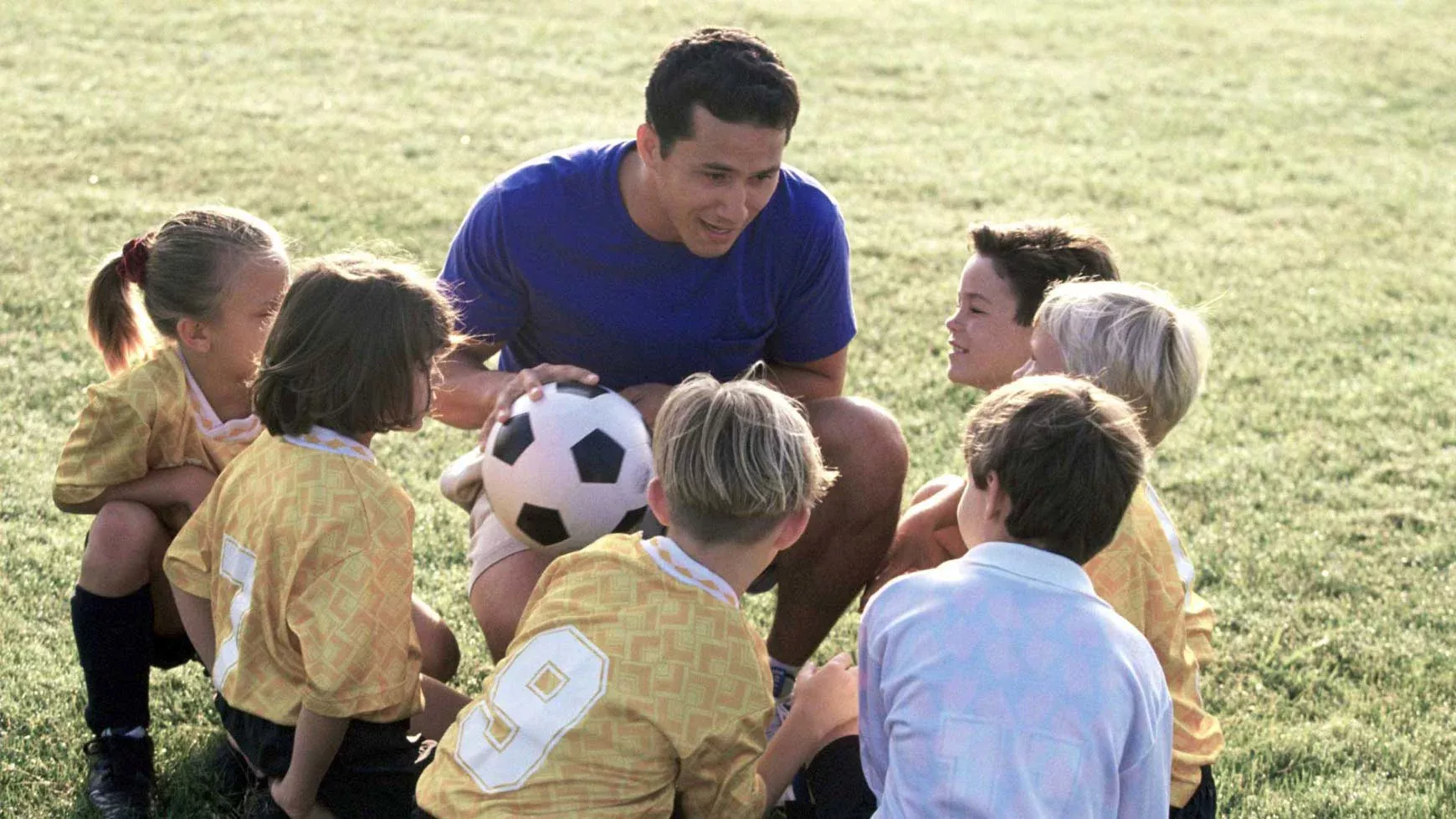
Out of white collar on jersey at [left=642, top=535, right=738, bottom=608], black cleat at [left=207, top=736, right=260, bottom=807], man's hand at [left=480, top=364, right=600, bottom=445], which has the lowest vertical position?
black cleat at [left=207, top=736, right=260, bottom=807]

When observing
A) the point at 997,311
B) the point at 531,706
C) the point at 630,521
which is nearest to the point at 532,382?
the point at 630,521

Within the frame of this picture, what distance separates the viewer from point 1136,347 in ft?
10.7

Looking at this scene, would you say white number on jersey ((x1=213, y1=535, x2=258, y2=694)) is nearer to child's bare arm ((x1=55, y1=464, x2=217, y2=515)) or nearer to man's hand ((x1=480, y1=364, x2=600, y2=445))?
child's bare arm ((x1=55, y1=464, x2=217, y2=515))

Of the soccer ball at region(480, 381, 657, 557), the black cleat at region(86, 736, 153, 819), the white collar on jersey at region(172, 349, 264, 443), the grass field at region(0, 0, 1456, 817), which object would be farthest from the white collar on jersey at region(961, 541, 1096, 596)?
the black cleat at region(86, 736, 153, 819)

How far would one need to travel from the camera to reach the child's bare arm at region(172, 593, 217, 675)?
3.29 meters

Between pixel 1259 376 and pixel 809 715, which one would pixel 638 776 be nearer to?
pixel 809 715

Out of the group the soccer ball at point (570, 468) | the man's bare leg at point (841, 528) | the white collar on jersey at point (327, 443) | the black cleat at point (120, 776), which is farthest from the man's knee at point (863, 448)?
the black cleat at point (120, 776)

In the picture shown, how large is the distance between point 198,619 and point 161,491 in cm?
37

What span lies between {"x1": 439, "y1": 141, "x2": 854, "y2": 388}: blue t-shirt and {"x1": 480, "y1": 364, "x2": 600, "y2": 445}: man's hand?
0.37 metres

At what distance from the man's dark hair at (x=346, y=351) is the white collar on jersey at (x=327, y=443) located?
0.05 ft

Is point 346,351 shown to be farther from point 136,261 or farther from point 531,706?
point 531,706

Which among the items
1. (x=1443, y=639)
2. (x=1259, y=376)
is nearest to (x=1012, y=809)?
(x=1443, y=639)

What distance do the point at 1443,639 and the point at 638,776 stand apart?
2977 millimetres

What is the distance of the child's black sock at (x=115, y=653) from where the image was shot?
3.42m
